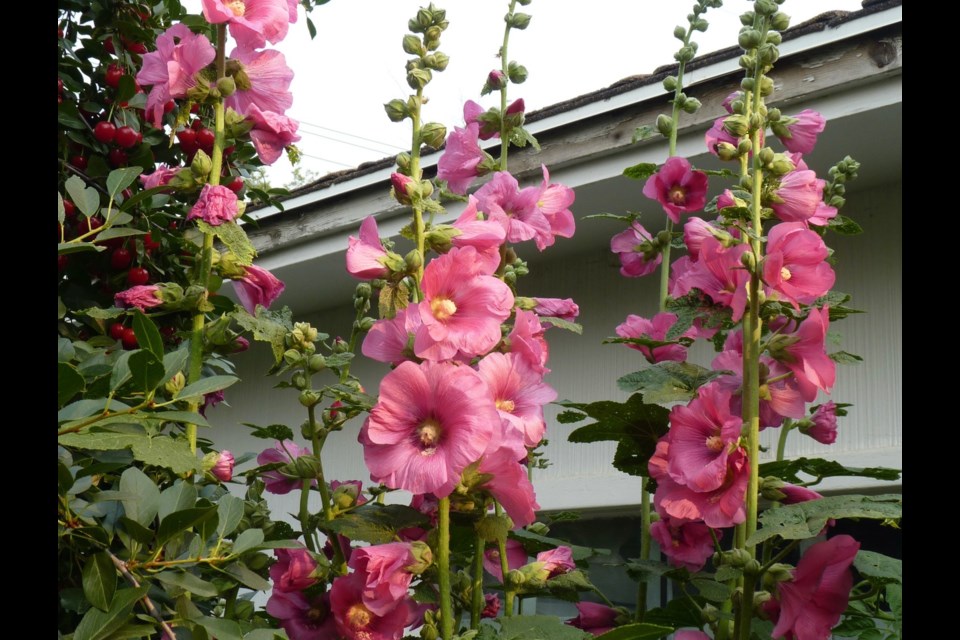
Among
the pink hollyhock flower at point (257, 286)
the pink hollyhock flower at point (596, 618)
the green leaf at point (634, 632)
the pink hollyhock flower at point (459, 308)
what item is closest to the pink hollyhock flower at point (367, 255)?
the pink hollyhock flower at point (459, 308)

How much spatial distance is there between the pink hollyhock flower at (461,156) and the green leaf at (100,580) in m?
0.60

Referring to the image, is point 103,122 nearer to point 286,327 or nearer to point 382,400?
point 286,327

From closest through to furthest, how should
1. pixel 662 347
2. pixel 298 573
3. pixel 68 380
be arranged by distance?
pixel 68 380
pixel 298 573
pixel 662 347

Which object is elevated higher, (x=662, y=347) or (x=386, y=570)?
(x=662, y=347)

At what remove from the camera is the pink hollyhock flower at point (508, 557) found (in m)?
1.09

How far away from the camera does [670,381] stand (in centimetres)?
101

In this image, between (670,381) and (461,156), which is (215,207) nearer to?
(461,156)

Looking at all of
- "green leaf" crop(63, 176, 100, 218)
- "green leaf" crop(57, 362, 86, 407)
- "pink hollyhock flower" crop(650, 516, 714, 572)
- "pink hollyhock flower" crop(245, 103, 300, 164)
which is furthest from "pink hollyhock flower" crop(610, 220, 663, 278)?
"green leaf" crop(57, 362, 86, 407)

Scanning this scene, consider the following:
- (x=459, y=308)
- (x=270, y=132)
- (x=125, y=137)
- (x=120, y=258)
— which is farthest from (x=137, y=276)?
(x=459, y=308)

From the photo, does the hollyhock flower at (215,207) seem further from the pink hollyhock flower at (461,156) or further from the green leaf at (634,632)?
the green leaf at (634,632)

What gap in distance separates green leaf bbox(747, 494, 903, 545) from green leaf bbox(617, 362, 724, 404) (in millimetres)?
159

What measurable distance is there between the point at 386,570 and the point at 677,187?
0.69 metres

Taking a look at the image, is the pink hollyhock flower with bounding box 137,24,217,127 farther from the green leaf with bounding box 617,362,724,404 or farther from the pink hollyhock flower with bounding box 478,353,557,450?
the green leaf with bounding box 617,362,724,404
